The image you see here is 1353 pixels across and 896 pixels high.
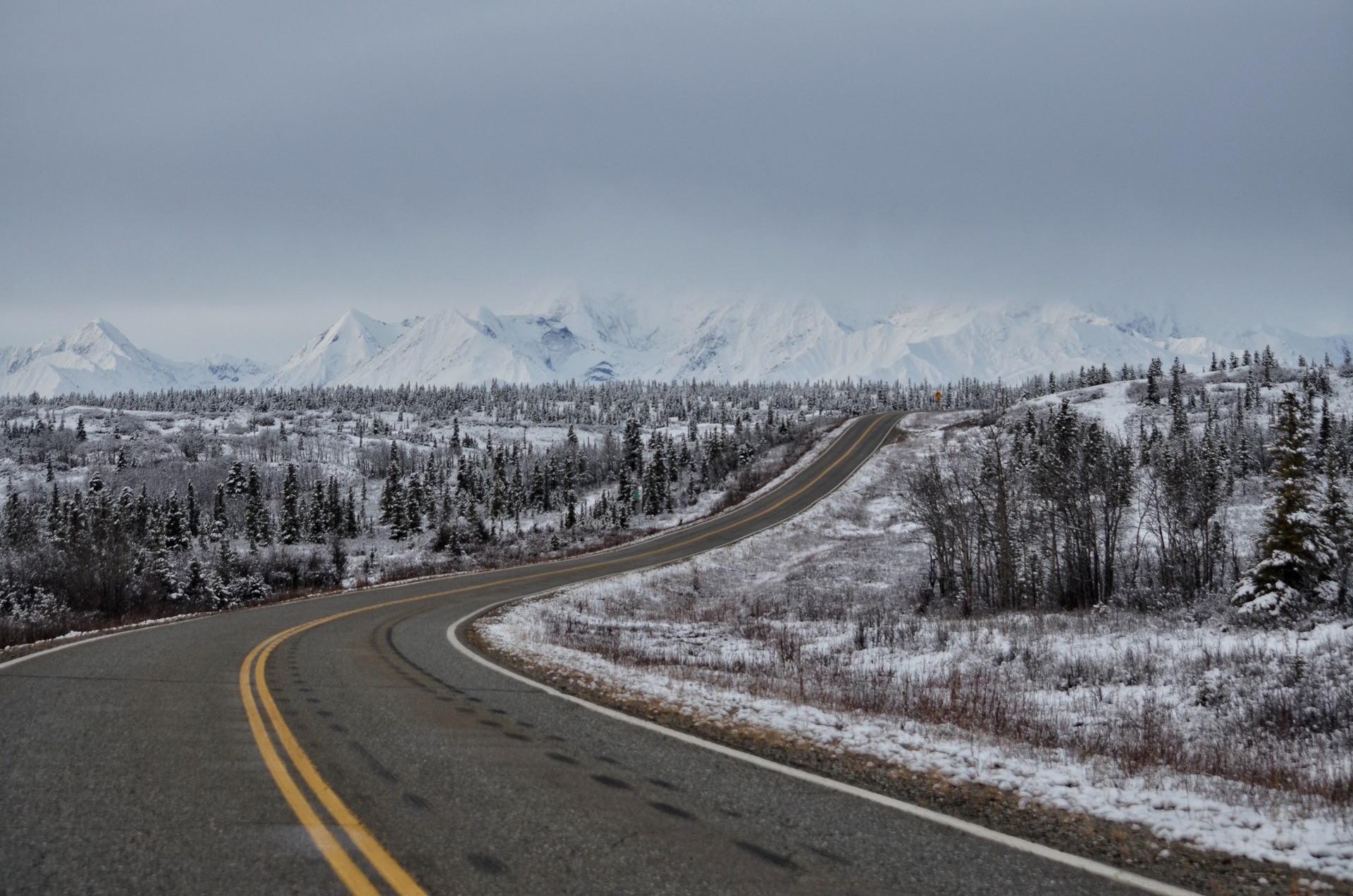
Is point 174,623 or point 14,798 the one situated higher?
point 14,798

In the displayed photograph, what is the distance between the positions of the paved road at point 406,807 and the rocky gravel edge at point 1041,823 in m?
0.50

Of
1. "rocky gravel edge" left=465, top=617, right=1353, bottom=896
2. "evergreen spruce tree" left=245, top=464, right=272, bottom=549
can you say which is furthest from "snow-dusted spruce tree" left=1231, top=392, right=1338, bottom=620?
"evergreen spruce tree" left=245, top=464, right=272, bottom=549

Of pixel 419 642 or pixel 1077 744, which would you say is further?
pixel 419 642

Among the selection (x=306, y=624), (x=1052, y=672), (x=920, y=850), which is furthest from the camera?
(x=306, y=624)

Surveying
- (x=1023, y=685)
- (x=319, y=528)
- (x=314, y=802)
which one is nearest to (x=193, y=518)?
(x=319, y=528)

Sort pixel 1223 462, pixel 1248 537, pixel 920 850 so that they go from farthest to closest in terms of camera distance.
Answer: pixel 1223 462
pixel 1248 537
pixel 920 850

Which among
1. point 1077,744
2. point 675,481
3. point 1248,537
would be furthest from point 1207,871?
point 675,481

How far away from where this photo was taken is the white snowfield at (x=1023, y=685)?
5828 millimetres

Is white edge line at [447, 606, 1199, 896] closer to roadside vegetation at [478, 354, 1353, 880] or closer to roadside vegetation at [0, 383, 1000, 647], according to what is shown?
roadside vegetation at [478, 354, 1353, 880]

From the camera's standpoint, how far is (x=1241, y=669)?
12.6m

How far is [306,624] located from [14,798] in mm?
12947

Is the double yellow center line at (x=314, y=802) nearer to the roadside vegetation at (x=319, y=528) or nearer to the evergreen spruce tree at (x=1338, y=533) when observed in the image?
the roadside vegetation at (x=319, y=528)

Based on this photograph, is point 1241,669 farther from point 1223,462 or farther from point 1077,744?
point 1223,462

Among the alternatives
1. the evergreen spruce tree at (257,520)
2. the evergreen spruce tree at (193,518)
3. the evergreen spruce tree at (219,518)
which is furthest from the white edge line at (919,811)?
the evergreen spruce tree at (193,518)
